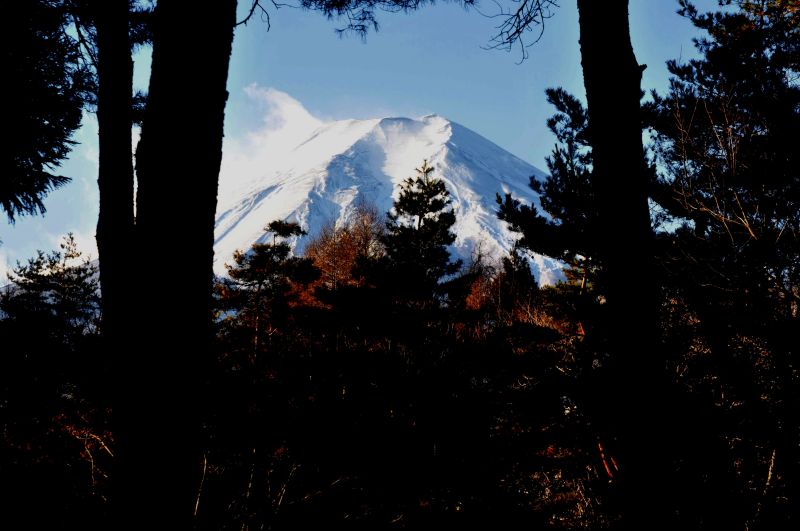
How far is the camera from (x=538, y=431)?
1052 cm

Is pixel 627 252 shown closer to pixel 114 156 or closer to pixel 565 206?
pixel 114 156

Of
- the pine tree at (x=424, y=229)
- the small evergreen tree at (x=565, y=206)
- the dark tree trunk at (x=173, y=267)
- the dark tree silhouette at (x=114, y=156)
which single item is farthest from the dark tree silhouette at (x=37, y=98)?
the pine tree at (x=424, y=229)

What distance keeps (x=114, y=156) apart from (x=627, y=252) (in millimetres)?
3981

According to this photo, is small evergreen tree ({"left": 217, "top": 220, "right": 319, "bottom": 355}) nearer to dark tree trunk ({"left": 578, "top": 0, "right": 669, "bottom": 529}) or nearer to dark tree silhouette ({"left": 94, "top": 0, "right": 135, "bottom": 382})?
dark tree silhouette ({"left": 94, "top": 0, "right": 135, "bottom": 382})

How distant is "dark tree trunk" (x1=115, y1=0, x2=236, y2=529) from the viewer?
4.73 feet

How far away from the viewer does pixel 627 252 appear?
7.07 feet

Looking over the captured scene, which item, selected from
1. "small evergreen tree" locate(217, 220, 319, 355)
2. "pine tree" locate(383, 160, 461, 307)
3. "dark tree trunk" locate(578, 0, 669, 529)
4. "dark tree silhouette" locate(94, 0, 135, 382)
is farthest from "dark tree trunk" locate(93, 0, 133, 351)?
"pine tree" locate(383, 160, 461, 307)

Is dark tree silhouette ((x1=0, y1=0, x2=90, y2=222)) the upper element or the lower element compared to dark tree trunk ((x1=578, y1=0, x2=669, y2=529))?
upper

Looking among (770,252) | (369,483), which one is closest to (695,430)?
(770,252)

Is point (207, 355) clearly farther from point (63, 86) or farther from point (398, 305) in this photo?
point (398, 305)

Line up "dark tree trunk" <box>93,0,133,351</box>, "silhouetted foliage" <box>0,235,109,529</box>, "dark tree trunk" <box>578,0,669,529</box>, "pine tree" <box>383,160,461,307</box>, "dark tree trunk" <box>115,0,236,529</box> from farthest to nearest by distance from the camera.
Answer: "pine tree" <box>383,160,461,307</box> < "silhouetted foliage" <box>0,235,109,529</box> < "dark tree trunk" <box>93,0,133,351</box> < "dark tree trunk" <box>578,0,669,529</box> < "dark tree trunk" <box>115,0,236,529</box>

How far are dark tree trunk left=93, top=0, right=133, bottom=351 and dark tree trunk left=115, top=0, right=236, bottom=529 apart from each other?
195cm

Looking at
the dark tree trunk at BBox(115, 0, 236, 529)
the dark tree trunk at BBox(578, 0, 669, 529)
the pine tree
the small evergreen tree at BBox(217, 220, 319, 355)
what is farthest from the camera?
the pine tree

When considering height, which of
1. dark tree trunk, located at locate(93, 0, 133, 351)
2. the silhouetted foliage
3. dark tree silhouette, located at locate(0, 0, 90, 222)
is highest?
dark tree silhouette, located at locate(0, 0, 90, 222)
